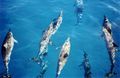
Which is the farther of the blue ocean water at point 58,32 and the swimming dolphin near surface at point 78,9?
the swimming dolphin near surface at point 78,9

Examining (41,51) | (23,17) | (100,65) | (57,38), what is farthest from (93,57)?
(23,17)

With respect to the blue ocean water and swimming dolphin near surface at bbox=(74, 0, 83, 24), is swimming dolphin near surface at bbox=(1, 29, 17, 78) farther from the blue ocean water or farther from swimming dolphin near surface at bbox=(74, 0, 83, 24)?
swimming dolphin near surface at bbox=(74, 0, 83, 24)

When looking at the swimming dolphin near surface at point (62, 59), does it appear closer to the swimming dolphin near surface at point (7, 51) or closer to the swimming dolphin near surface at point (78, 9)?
the swimming dolphin near surface at point (7, 51)

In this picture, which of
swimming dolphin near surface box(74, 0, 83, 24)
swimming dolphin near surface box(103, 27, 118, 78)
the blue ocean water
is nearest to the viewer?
swimming dolphin near surface box(103, 27, 118, 78)

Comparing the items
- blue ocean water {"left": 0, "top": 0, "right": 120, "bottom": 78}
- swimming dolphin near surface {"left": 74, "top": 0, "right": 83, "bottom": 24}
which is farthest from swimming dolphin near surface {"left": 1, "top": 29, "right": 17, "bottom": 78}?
swimming dolphin near surface {"left": 74, "top": 0, "right": 83, "bottom": 24}

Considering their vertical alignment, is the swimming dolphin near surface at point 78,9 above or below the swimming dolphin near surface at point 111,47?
above

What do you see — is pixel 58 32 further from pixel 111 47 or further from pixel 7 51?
pixel 7 51

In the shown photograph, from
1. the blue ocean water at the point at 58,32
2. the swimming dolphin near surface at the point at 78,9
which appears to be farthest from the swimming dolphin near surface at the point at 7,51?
the swimming dolphin near surface at the point at 78,9

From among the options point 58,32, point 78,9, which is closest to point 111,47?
point 78,9
